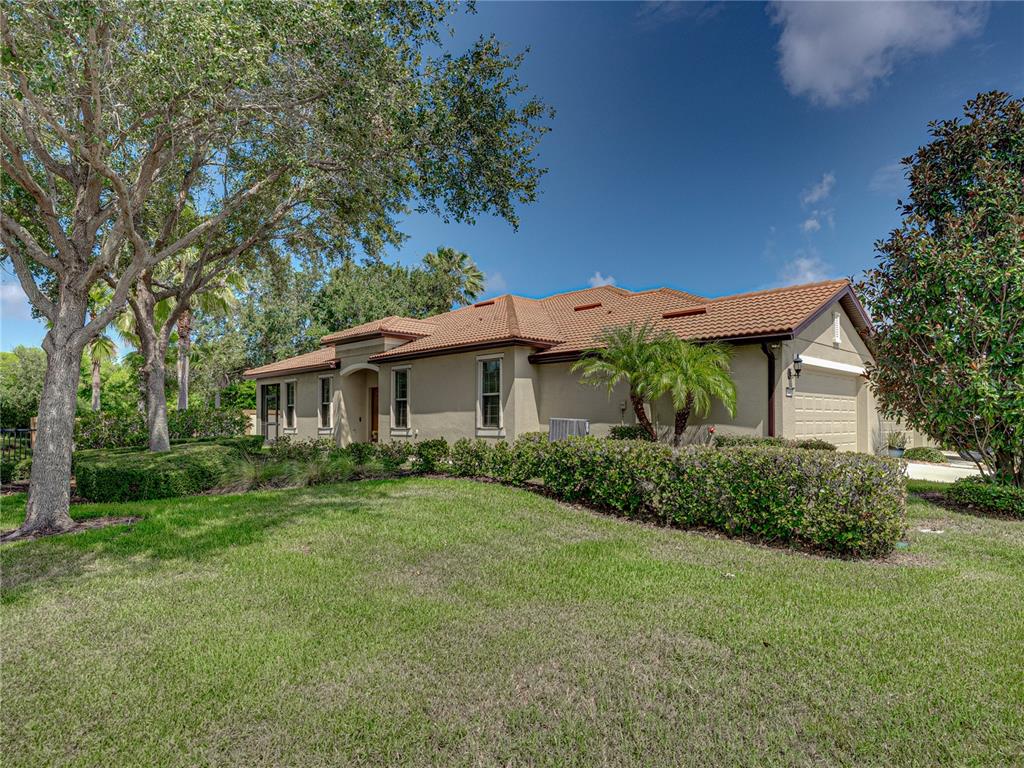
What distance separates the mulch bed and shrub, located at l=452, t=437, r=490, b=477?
5.95 m

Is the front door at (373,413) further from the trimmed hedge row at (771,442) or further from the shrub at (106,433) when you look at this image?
the trimmed hedge row at (771,442)

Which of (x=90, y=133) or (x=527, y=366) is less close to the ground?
(x=90, y=133)

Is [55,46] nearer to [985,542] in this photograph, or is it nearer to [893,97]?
[985,542]

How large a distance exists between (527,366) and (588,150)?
287 inches

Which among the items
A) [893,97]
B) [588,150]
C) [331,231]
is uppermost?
[588,150]

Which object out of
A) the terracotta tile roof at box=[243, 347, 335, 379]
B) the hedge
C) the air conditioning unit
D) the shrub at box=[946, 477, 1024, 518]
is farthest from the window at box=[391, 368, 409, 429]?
the shrub at box=[946, 477, 1024, 518]

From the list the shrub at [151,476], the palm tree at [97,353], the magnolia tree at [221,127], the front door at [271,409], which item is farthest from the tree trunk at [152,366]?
the palm tree at [97,353]

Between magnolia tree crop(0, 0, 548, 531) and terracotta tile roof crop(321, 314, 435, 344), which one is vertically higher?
magnolia tree crop(0, 0, 548, 531)

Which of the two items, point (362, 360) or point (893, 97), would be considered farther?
point (362, 360)

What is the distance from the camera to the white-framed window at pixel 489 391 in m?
14.8

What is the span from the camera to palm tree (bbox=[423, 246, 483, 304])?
35.1 m

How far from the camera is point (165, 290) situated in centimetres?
1344

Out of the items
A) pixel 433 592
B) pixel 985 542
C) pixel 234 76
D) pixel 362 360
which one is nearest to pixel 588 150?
pixel 362 360

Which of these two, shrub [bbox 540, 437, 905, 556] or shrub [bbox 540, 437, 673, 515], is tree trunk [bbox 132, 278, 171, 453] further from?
shrub [bbox 540, 437, 905, 556]
